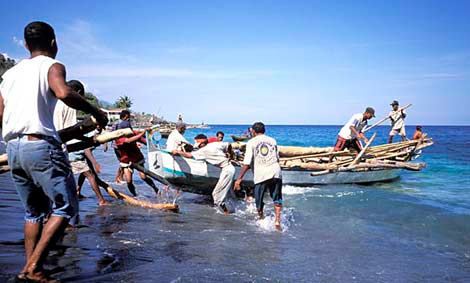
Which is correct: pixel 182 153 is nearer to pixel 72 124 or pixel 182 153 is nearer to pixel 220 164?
pixel 220 164

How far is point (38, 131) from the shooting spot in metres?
2.63

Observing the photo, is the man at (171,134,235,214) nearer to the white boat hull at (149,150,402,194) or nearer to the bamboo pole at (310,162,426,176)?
the white boat hull at (149,150,402,194)

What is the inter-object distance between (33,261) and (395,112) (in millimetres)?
14554

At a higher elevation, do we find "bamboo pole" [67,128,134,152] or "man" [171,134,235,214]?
"bamboo pole" [67,128,134,152]

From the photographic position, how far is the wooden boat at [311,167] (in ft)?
29.8

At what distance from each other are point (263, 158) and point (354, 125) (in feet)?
19.4

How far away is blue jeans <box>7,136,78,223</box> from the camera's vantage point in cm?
263

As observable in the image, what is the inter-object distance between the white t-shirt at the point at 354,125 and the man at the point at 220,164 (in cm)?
520

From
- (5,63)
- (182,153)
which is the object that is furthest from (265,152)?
(5,63)

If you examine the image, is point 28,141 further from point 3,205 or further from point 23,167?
point 3,205

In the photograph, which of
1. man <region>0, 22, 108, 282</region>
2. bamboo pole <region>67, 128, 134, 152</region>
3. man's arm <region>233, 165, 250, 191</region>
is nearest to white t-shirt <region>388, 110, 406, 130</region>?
man's arm <region>233, 165, 250, 191</region>

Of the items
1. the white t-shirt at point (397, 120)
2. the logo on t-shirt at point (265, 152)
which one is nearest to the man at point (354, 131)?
the white t-shirt at point (397, 120)

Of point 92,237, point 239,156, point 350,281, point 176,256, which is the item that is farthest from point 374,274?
point 239,156

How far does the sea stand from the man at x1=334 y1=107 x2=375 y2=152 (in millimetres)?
2835
